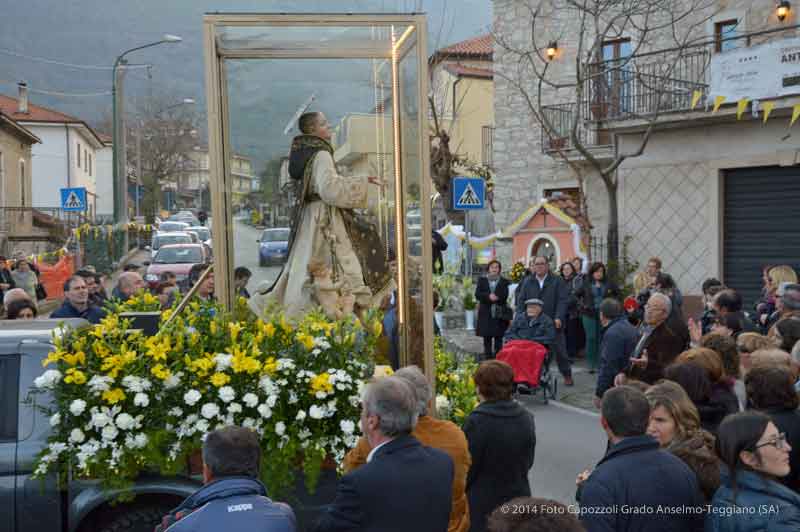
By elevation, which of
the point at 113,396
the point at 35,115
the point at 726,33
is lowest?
the point at 113,396

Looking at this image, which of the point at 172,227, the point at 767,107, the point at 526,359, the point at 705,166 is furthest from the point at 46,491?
the point at 172,227

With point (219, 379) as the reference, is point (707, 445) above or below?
below

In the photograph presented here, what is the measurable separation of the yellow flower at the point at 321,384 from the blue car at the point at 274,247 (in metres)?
1.88

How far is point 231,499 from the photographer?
11.1 feet

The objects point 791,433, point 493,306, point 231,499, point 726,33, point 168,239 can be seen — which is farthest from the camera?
point 168,239

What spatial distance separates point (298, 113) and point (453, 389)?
2.30 metres

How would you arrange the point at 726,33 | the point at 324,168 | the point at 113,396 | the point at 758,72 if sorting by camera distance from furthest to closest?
1. the point at 726,33
2. the point at 758,72
3. the point at 324,168
4. the point at 113,396

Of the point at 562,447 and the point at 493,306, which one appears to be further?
the point at 493,306

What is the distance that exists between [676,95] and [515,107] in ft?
25.3

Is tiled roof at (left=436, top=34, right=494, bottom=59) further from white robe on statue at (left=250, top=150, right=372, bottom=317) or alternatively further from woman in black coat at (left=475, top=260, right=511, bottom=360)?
white robe on statue at (left=250, top=150, right=372, bottom=317)

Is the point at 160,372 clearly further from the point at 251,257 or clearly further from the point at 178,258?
the point at 178,258

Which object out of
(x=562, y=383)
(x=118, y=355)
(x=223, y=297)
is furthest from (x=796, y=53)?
(x=118, y=355)

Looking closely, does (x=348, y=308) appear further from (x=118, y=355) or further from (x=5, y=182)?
(x=5, y=182)

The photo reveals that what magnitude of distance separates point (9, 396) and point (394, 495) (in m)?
2.78
